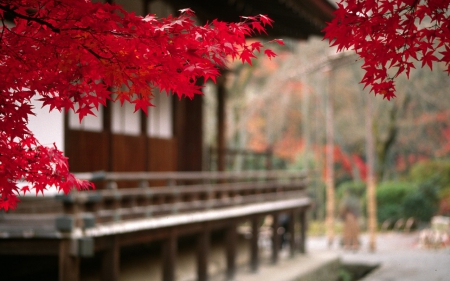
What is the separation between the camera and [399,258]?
53.4 feet

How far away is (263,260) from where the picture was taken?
16484mm

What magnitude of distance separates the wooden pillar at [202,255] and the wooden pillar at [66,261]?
429 cm

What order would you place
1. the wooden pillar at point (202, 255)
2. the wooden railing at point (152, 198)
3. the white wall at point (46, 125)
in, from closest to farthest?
1. the wooden railing at point (152, 198)
2. the white wall at point (46, 125)
3. the wooden pillar at point (202, 255)

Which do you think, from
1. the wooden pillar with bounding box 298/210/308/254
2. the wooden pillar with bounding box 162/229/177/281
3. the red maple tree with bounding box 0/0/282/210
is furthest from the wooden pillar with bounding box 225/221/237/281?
the red maple tree with bounding box 0/0/282/210

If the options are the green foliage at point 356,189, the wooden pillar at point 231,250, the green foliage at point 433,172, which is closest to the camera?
the wooden pillar at point 231,250

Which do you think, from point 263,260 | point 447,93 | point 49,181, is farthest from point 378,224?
point 49,181

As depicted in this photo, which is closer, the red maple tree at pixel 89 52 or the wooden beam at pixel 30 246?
the red maple tree at pixel 89 52

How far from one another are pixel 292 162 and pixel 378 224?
7.46 meters

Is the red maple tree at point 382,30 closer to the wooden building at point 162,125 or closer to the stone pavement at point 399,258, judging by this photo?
the wooden building at point 162,125

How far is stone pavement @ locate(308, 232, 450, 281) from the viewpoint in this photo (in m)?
12.8

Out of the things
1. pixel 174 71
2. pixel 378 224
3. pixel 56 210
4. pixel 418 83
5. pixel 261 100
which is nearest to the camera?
pixel 174 71

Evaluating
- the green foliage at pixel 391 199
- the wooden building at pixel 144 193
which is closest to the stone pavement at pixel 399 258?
the green foliage at pixel 391 199

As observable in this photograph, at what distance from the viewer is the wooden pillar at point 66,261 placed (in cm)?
731

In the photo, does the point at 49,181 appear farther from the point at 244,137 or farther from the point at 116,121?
the point at 244,137
